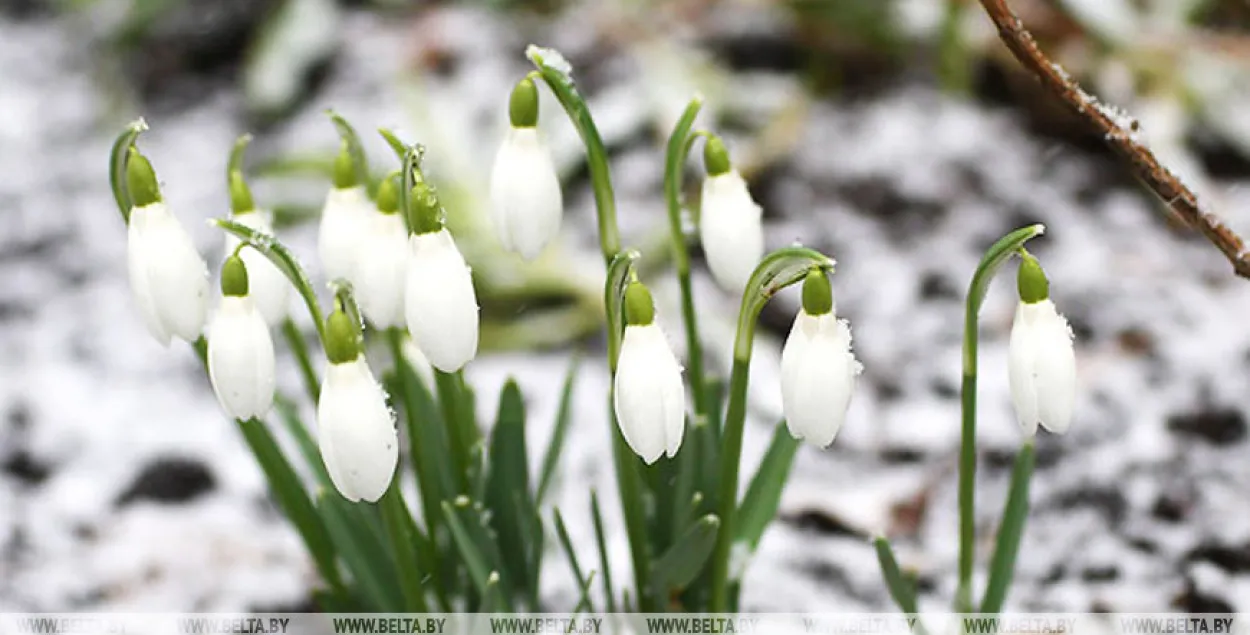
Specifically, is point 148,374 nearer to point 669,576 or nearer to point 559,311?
point 559,311

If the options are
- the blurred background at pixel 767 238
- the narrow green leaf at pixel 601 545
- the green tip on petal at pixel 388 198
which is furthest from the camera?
the blurred background at pixel 767 238

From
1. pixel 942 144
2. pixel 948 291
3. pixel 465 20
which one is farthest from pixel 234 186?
pixel 465 20

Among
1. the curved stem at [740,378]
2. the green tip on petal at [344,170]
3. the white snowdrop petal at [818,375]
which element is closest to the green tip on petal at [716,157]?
the curved stem at [740,378]

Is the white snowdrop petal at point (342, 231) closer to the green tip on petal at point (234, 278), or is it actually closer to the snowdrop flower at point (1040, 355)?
the green tip on petal at point (234, 278)

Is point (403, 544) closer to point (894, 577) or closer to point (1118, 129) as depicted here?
point (894, 577)

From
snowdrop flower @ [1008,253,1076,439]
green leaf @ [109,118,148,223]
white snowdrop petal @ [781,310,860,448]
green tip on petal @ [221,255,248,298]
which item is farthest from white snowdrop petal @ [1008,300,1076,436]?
green leaf @ [109,118,148,223]

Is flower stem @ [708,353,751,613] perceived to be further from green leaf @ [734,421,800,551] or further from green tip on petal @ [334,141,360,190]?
green tip on petal @ [334,141,360,190]
